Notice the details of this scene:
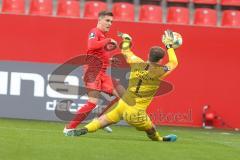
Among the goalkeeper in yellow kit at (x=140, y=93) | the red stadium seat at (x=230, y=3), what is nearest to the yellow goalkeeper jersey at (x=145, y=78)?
the goalkeeper in yellow kit at (x=140, y=93)

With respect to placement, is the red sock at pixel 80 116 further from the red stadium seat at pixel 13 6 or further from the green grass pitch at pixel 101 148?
the red stadium seat at pixel 13 6

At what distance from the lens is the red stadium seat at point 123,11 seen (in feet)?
54.5

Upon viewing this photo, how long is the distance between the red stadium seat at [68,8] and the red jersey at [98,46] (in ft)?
15.6

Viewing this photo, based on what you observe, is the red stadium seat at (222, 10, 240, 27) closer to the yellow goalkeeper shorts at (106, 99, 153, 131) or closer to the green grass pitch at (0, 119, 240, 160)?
the green grass pitch at (0, 119, 240, 160)

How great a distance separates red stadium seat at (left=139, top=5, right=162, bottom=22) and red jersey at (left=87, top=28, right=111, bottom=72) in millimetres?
4975

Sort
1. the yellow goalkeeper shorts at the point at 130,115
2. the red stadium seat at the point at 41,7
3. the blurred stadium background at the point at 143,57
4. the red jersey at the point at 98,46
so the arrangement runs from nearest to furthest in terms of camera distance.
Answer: the yellow goalkeeper shorts at the point at 130,115
the red jersey at the point at 98,46
the blurred stadium background at the point at 143,57
the red stadium seat at the point at 41,7

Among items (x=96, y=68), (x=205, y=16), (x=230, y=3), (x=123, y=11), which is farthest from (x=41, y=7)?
(x=96, y=68)

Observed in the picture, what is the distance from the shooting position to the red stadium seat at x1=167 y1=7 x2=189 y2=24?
55.2ft

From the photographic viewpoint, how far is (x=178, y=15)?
1691 centimetres

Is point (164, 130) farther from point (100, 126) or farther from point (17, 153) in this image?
point (17, 153)

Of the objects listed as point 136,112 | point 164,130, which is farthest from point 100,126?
point 164,130

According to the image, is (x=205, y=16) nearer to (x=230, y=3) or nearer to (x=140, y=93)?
(x=230, y=3)

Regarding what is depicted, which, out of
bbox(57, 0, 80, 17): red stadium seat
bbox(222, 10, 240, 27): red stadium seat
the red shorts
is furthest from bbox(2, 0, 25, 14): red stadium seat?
the red shorts

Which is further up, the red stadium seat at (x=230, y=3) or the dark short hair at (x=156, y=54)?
the red stadium seat at (x=230, y=3)
